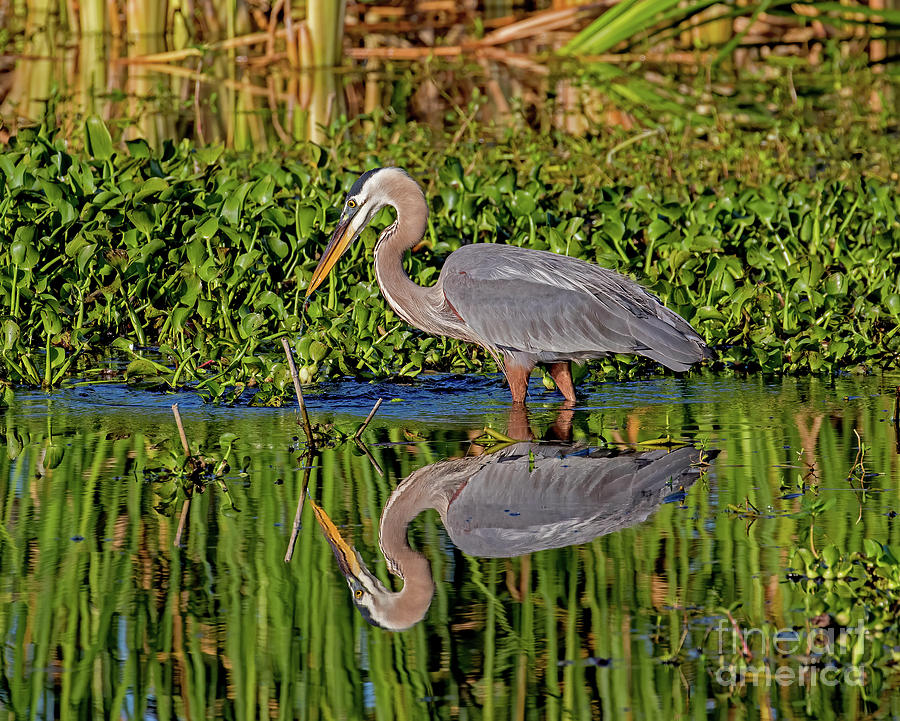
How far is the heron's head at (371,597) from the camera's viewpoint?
161 inches

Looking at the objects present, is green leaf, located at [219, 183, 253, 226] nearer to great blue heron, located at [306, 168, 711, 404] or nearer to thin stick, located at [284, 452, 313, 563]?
great blue heron, located at [306, 168, 711, 404]

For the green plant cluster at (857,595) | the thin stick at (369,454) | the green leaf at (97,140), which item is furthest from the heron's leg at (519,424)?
the green leaf at (97,140)

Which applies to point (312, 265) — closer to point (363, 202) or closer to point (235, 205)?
point (235, 205)

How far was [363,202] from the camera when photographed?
7.14 m

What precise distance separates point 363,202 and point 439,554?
2834mm

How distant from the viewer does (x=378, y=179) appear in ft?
23.2

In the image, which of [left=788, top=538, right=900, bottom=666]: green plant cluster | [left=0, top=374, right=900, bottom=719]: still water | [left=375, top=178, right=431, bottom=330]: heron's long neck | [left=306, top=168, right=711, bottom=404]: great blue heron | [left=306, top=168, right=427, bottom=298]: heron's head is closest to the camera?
[left=0, top=374, right=900, bottom=719]: still water

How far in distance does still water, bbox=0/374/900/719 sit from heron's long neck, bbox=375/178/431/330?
430 mm

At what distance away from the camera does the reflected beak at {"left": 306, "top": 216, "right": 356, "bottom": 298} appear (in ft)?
23.6

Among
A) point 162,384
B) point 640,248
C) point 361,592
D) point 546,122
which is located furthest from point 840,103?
point 361,592

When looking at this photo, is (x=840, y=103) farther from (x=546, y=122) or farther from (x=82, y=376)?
(x=82, y=376)

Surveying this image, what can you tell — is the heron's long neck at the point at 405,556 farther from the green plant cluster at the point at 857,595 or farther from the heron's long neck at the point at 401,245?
the heron's long neck at the point at 401,245

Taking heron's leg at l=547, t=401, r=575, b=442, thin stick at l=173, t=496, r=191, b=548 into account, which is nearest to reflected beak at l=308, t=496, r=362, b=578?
thin stick at l=173, t=496, r=191, b=548

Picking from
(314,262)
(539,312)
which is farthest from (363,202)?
(539,312)
